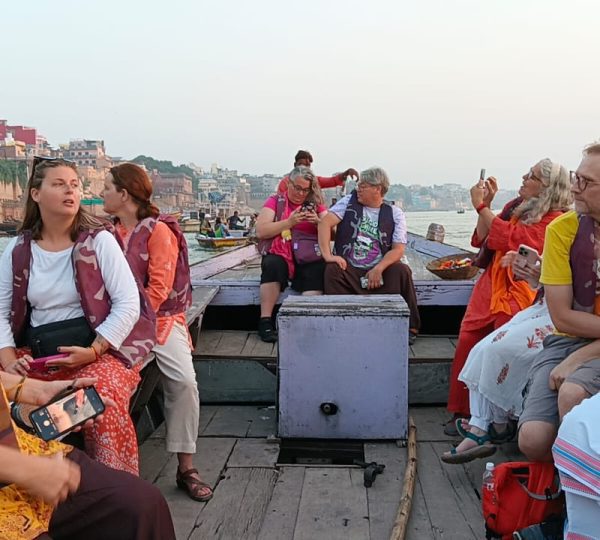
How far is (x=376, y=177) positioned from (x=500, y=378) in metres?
1.97

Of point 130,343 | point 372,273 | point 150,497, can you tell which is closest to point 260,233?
point 372,273

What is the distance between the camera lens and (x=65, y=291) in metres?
2.44

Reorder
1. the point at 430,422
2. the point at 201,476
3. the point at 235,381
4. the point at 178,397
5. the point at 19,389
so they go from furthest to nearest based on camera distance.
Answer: the point at 235,381 < the point at 430,422 < the point at 201,476 < the point at 178,397 < the point at 19,389

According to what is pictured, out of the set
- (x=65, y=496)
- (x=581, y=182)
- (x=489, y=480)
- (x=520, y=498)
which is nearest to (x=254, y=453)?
(x=489, y=480)

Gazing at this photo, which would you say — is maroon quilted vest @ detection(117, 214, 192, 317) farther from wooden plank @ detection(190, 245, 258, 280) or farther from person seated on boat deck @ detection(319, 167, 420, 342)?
wooden plank @ detection(190, 245, 258, 280)

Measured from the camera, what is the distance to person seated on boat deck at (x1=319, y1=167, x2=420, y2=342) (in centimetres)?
433

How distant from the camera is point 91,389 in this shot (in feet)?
6.49

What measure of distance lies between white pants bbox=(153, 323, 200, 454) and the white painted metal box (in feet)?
1.98

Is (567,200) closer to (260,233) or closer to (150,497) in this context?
(260,233)

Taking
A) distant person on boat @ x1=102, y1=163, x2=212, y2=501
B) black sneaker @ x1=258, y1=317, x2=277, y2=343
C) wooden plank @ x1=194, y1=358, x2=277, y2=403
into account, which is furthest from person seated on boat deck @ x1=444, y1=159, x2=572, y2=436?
distant person on boat @ x1=102, y1=163, x2=212, y2=501

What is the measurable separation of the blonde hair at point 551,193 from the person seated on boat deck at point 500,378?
609 mm

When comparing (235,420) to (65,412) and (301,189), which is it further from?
(65,412)

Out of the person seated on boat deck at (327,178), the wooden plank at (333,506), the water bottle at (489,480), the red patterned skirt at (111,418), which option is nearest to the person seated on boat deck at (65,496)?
the red patterned skirt at (111,418)

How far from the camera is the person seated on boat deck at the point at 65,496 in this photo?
149 cm
